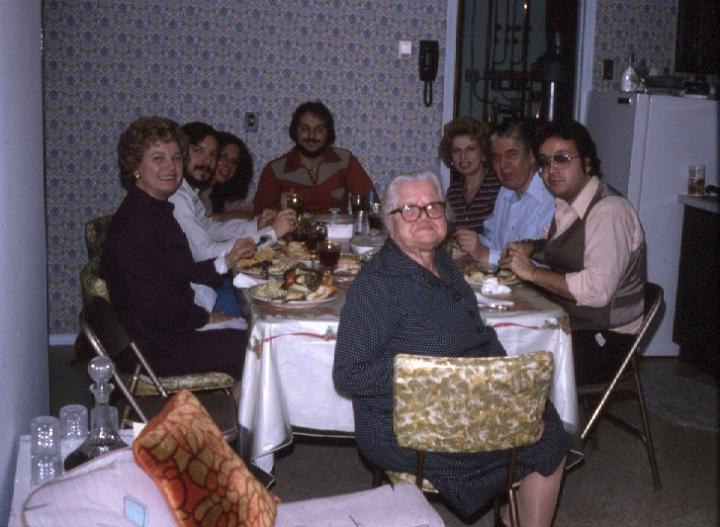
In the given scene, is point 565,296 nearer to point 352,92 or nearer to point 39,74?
point 39,74

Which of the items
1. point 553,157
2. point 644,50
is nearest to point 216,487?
point 553,157

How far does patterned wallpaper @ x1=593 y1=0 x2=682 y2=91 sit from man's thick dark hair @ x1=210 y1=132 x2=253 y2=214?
2.23m

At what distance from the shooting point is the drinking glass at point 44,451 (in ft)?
5.87

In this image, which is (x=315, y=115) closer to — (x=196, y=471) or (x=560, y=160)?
(x=560, y=160)

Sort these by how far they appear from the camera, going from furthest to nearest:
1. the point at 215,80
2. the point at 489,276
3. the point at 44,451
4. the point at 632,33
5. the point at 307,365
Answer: the point at 632,33
the point at 215,80
the point at 489,276
the point at 307,365
the point at 44,451

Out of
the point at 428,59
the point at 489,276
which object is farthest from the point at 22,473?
the point at 428,59

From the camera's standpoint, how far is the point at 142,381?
2.84m

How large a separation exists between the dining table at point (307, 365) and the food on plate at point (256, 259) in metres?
0.39

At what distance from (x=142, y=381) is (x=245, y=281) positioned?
48 centimetres

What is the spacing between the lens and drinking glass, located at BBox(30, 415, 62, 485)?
179 cm

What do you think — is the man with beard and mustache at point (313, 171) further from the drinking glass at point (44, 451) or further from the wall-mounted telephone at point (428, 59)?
the drinking glass at point (44, 451)

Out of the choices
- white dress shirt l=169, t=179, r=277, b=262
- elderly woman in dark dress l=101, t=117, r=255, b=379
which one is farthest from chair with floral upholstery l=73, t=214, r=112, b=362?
white dress shirt l=169, t=179, r=277, b=262

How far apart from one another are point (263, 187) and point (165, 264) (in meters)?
1.82

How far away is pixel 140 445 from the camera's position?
4.88 feet
